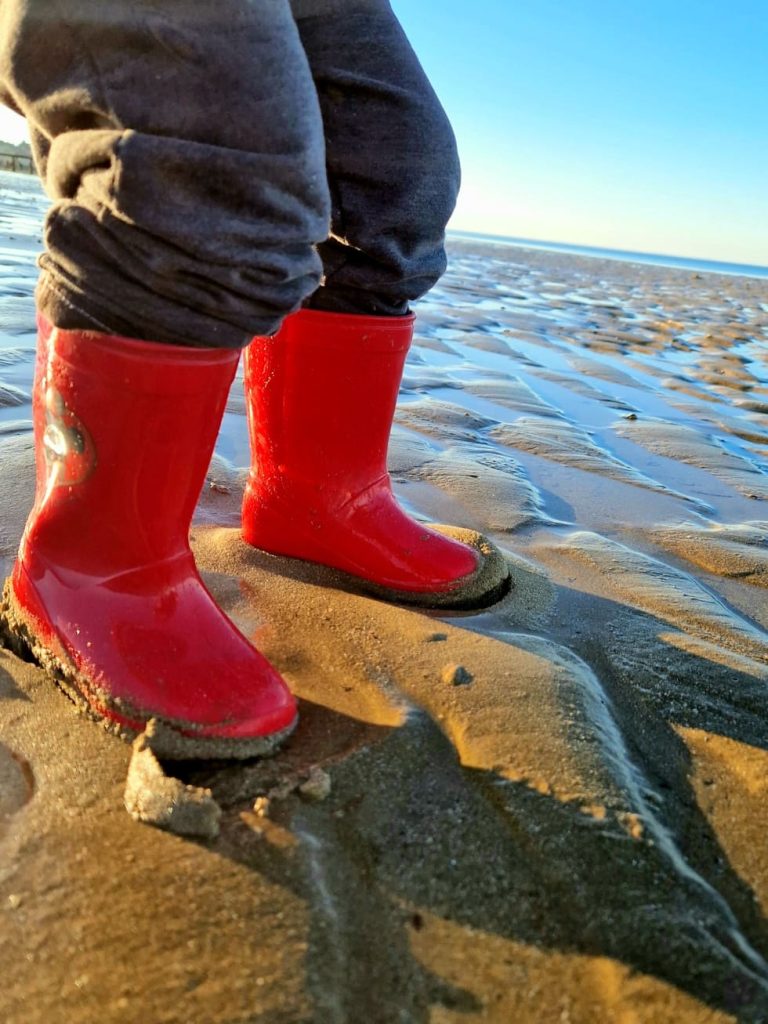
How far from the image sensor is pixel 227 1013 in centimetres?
68

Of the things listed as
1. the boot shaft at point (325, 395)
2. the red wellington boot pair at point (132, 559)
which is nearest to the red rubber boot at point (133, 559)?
the red wellington boot pair at point (132, 559)

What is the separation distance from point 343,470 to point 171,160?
0.70 metres

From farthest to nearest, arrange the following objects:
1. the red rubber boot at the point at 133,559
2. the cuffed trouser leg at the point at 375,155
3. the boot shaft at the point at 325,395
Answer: the boot shaft at the point at 325,395 < the cuffed trouser leg at the point at 375,155 < the red rubber boot at the point at 133,559

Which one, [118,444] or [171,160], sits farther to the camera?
[118,444]

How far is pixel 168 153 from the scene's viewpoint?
35.1 inches

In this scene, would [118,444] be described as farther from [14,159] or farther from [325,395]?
[14,159]

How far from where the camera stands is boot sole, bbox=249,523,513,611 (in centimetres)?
148

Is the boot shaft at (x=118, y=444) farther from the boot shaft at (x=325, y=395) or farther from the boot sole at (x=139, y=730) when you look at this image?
the boot shaft at (x=325, y=395)

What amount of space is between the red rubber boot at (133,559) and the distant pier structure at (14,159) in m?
29.4

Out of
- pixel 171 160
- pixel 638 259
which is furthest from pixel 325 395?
pixel 638 259

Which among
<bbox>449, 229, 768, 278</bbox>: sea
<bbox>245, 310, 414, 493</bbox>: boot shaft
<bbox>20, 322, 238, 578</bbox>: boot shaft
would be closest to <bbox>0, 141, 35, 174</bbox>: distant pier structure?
<bbox>449, 229, 768, 278</bbox>: sea

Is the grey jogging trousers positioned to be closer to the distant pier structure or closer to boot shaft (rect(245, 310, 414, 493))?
boot shaft (rect(245, 310, 414, 493))

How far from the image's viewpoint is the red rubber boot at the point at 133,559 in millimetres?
1003

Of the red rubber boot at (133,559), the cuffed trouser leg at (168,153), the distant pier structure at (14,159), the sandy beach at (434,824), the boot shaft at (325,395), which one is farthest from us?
the distant pier structure at (14,159)
